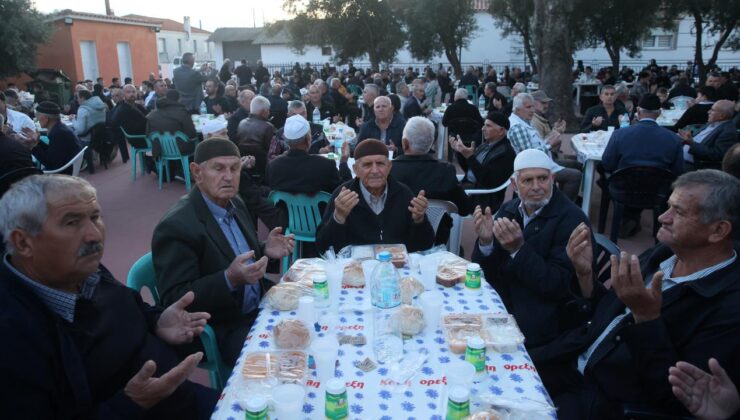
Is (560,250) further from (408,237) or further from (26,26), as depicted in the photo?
(26,26)

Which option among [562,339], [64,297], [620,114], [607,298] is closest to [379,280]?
[562,339]

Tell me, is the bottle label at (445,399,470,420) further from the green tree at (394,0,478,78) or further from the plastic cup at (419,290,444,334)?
the green tree at (394,0,478,78)

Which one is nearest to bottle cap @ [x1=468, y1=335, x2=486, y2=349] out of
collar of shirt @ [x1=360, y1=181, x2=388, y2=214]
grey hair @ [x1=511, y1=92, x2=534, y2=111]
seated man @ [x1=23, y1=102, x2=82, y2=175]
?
collar of shirt @ [x1=360, y1=181, x2=388, y2=214]

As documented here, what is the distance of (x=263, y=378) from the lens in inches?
75.9

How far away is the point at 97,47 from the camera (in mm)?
23484

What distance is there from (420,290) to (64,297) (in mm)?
Result: 1578

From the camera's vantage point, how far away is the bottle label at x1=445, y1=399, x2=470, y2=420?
1639 millimetres

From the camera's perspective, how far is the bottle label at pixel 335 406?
5.41 ft

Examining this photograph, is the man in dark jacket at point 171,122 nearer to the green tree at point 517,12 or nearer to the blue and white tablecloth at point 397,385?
the blue and white tablecloth at point 397,385

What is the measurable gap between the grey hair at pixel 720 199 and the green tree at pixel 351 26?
80.9 ft

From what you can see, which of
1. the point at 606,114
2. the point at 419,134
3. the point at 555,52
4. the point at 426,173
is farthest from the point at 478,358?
the point at 555,52

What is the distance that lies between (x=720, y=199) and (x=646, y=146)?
3.74m

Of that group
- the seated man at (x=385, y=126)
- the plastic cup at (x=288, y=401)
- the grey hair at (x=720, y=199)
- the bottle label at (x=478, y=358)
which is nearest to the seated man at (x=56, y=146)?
the seated man at (x=385, y=126)

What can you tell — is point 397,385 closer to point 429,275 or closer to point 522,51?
point 429,275
